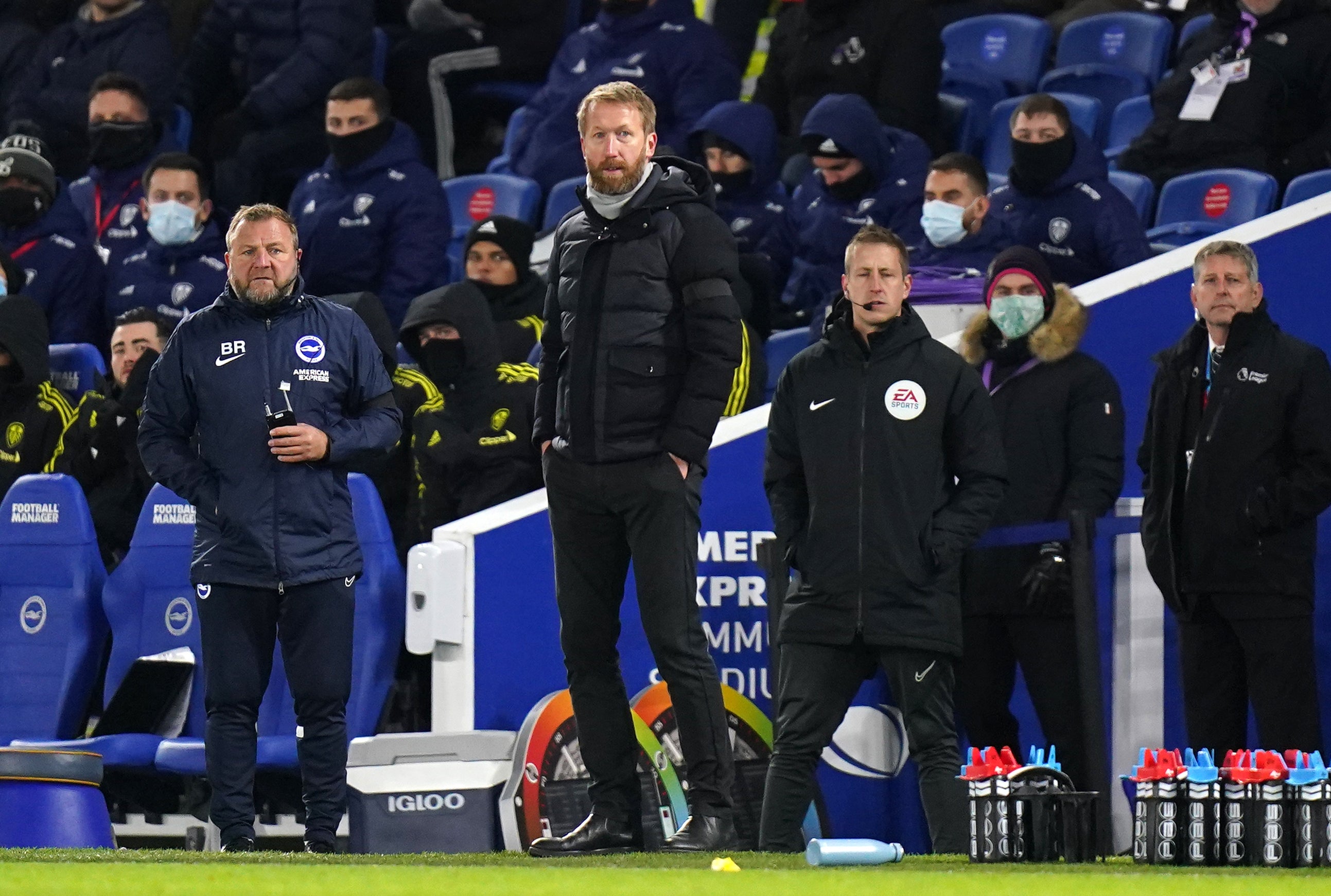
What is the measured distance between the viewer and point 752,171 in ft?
31.7

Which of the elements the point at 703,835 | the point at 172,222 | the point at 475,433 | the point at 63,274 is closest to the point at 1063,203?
Answer: the point at 475,433

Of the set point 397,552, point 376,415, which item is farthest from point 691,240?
point 397,552

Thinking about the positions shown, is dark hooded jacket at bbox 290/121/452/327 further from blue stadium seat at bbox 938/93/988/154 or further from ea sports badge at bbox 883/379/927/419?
ea sports badge at bbox 883/379/927/419

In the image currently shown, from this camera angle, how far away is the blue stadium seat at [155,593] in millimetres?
8273

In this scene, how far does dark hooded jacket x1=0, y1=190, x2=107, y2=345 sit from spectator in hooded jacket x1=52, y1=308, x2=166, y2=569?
145cm

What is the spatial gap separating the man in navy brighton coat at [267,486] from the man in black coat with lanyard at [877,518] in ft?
3.85

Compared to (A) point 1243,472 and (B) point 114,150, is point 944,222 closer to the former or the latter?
(A) point 1243,472

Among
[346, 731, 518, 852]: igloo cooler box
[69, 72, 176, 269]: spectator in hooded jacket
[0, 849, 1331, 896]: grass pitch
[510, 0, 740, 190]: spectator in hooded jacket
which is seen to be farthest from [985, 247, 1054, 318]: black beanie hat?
[69, 72, 176, 269]: spectator in hooded jacket

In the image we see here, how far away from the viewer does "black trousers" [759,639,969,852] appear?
588 centimetres

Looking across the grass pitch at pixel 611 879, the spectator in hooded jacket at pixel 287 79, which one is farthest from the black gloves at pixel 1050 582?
the spectator in hooded jacket at pixel 287 79

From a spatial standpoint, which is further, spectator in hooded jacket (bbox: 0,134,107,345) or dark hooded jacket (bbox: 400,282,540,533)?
spectator in hooded jacket (bbox: 0,134,107,345)

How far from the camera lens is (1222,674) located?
654 centimetres

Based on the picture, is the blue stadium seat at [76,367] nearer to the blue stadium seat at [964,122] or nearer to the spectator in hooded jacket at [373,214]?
the spectator in hooded jacket at [373,214]

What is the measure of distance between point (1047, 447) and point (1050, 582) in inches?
17.6
